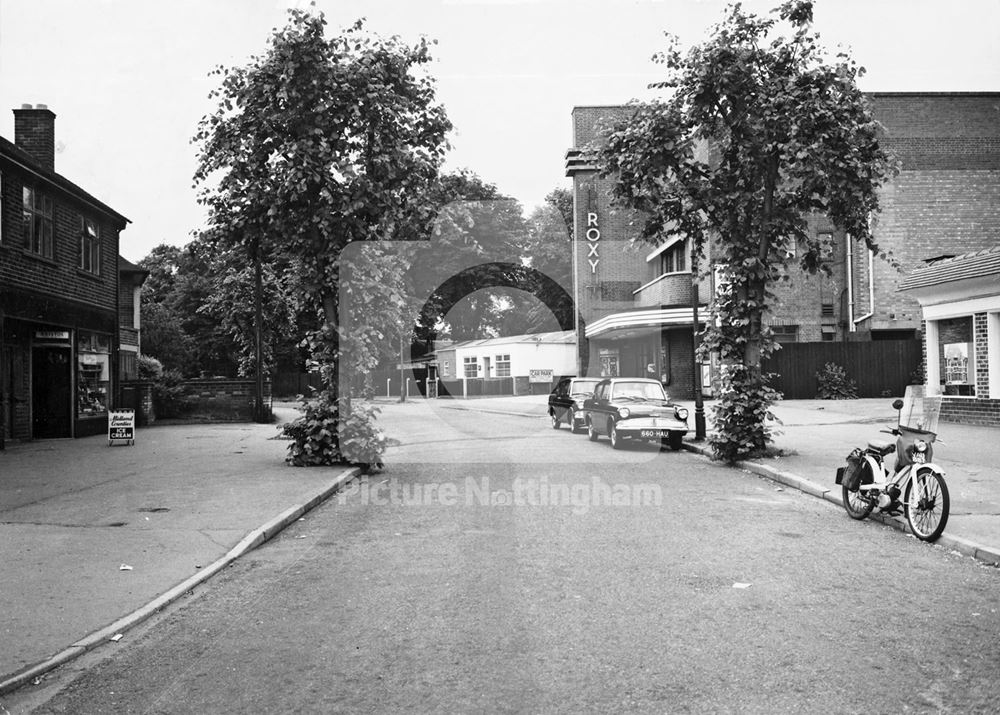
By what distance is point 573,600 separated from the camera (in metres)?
6.48

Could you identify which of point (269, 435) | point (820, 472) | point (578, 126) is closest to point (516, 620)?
point (820, 472)

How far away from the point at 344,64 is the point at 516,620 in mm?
10927

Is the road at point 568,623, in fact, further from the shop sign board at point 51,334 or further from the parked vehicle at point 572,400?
the shop sign board at point 51,334

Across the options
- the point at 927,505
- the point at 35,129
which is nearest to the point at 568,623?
the point at 927,505

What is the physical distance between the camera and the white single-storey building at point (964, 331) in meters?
20.2

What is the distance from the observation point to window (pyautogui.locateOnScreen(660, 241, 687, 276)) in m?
41.2

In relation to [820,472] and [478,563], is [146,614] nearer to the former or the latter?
[478,563]

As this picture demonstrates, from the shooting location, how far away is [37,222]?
67.4 ft

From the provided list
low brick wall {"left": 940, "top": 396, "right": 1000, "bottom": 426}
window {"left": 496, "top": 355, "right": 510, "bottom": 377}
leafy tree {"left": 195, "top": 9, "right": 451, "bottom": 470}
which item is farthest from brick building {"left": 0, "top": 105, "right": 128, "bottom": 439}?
window {"left": 496, "top": 355, "right": 510, "bottom": 377}

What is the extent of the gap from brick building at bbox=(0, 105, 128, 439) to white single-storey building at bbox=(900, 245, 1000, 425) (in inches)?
784

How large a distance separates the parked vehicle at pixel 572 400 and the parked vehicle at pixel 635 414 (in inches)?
95.6

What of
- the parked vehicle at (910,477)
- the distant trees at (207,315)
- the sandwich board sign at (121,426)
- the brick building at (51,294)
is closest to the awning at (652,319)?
the distant trees at (207,315)

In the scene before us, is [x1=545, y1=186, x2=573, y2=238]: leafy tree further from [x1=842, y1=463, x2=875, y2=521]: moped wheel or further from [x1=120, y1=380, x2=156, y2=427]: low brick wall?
[x1=842, y1=463, x2=875, y2=521]: moped wheel

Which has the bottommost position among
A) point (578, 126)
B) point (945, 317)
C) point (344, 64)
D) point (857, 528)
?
point (857, 528)
